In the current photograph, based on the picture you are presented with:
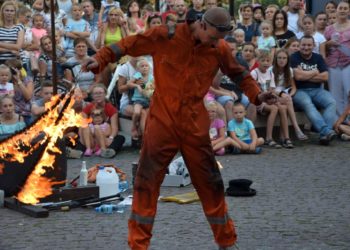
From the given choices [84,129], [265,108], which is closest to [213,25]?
[84,129]

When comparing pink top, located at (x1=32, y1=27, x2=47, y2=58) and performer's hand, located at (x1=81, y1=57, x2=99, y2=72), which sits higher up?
performer's hand, located at (x1=81, y1=57, x2=99, y2=72)

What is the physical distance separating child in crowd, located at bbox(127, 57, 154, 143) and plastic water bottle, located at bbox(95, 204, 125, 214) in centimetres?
366

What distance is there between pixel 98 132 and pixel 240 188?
3.10 m

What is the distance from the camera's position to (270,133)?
1187cm

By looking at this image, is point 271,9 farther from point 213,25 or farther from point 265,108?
point 213,25

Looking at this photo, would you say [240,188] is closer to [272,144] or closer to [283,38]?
[272,144]

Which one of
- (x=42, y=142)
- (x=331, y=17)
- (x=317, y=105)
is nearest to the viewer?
(x=42, y=142)

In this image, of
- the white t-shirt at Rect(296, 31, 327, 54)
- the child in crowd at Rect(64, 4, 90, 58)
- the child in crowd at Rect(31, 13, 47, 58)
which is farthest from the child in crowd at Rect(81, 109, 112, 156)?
the white t-shirt at Rect(296, 31, 327, 54)

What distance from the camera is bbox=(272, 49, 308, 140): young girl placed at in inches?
474

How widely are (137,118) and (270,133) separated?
1.81 metres

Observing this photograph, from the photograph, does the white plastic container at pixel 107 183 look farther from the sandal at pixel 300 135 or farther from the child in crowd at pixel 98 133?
the sandal at pixel 300 135

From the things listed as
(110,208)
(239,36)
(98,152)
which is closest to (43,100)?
(98,152)

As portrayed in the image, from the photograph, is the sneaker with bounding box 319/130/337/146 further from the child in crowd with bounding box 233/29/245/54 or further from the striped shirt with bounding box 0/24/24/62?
the striped shirt with bounding box 0/24/24/62

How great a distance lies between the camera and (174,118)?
588 centimetres
